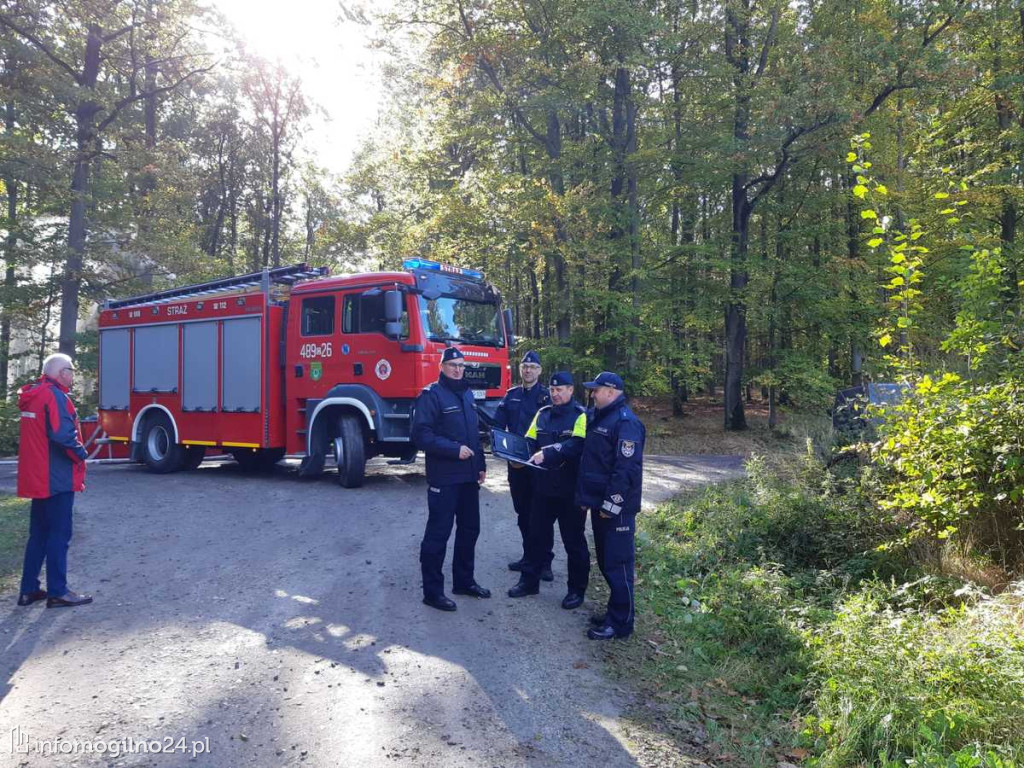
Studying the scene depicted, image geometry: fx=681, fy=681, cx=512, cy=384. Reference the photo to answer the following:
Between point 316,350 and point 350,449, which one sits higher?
point 316,350

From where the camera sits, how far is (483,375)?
10211mm

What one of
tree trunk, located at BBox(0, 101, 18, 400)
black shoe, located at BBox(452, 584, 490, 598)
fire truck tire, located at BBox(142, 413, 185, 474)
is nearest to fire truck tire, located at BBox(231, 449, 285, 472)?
fire truck tire, located at BBox(142, 413, 185, 474)

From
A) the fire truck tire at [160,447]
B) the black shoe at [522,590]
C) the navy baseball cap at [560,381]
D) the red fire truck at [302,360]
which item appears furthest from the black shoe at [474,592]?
the fire truck tire at [160,447]

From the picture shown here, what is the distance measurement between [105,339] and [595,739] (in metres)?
13.0

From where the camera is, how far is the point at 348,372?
985cm

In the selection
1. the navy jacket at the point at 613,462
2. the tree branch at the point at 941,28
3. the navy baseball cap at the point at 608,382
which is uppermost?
the tree branch at the point at 941,28

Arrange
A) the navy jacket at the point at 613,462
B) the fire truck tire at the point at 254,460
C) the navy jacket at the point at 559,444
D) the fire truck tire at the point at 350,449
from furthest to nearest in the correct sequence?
the fire truck tire at the point at 254,460 → the fire truck tire at the point at 350,449 → the navy jacket at the point at 559,444 → the navy jacket at the point at 613,462

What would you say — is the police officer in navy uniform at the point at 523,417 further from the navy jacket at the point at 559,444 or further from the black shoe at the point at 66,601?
the black shoe at the point at 66,601

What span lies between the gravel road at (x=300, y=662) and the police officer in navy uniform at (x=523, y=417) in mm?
588

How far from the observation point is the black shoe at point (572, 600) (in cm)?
530

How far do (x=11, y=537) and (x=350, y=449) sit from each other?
4013 mm

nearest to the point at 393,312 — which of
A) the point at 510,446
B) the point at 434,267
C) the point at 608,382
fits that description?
the point at 434,267

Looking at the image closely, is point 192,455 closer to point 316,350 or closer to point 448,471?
point 316,350

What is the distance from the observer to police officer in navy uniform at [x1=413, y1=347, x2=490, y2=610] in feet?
16.8
